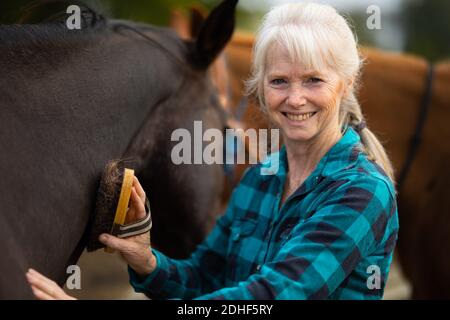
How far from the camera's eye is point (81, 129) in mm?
1628

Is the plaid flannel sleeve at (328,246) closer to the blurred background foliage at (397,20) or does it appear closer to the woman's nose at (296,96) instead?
the woman's nose at (296,96)

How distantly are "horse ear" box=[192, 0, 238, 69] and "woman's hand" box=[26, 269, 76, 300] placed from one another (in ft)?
4.38

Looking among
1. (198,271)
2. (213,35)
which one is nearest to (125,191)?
(198,271)

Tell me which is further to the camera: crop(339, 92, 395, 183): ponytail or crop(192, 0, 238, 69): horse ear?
crop(192, 0, 238, 69): horse ear

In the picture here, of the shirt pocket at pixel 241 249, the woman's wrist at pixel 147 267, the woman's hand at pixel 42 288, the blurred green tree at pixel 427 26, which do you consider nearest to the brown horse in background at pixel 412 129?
the shirt pocket at pixel 241 249

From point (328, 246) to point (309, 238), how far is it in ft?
0.16

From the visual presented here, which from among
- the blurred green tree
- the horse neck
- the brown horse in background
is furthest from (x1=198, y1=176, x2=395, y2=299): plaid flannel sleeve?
the blurred green tree

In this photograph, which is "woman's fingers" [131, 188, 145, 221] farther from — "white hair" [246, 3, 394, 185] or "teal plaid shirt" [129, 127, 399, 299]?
"white hair" [246, 3, 394, 185]

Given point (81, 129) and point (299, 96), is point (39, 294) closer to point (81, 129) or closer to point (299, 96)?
point (81, 129)

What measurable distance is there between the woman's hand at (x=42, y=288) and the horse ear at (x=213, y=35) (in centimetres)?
133

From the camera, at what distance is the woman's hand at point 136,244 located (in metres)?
1.63

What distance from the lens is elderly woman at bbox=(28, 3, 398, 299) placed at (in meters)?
1.45
